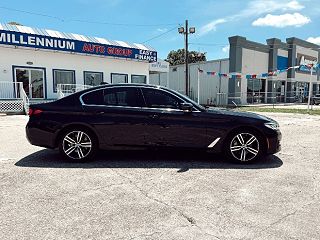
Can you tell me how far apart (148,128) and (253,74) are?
27485 millimetres

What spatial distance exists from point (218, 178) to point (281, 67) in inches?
1350

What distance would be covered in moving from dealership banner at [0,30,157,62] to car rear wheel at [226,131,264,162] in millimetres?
15089

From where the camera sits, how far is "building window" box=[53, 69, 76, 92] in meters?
18.2

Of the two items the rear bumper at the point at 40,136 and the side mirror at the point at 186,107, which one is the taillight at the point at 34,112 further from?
the side mirror at the point at 186,107

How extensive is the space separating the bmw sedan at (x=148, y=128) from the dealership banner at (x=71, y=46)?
41.7 ft

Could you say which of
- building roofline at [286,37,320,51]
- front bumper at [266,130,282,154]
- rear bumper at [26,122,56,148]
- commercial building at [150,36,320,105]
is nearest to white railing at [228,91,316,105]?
commercial building at [150,36,320,105]

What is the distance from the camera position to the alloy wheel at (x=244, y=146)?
548cm

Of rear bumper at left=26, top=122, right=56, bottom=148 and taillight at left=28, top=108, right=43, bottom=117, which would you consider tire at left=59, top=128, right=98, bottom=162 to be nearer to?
rear bumper at left=26, top=122, right=56, bottom=148

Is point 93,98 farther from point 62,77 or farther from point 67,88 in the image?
point 62,77

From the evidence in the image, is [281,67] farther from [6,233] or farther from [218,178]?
[6,233]

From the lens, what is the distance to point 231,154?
217 inches

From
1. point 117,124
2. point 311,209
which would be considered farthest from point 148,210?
point 117,124

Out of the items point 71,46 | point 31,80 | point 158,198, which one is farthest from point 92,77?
point 158,198

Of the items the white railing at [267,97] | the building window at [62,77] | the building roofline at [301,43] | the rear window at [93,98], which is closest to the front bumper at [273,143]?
the rear window at [93,98]
